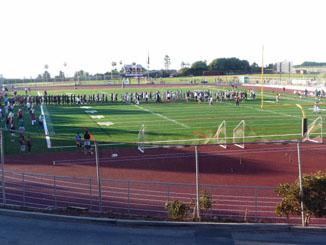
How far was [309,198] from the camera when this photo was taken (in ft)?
30.8

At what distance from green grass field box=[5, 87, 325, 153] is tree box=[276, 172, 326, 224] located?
17705mm

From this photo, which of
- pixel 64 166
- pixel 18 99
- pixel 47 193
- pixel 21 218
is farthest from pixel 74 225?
pixel 18 99

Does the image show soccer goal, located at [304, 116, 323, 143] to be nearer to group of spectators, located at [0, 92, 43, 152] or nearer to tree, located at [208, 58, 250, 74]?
group of spectators, located at [0, 92, 43, 152]

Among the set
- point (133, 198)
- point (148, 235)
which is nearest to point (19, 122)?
point (133, 198)

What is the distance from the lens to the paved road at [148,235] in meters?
8.72

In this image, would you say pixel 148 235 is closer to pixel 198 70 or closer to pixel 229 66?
pixel 198 70

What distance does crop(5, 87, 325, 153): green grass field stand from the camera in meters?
29.5

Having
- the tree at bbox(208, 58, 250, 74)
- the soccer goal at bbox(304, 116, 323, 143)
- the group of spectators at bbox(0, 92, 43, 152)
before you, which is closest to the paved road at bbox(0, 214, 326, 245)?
the group of spectators at bbox(0, 92, 43, 152)

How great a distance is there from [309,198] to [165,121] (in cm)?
2826

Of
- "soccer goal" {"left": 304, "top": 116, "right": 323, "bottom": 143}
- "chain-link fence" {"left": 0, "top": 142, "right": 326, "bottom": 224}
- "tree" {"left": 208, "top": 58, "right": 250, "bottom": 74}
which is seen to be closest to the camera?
"chain-link fence" {"left": 0, "top": 142, "right": 326, "bottom": 224}

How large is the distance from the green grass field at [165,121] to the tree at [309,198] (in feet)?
58.1

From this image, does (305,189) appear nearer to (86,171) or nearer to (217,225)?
(217,225)

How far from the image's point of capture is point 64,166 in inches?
864

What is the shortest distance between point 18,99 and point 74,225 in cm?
4677
